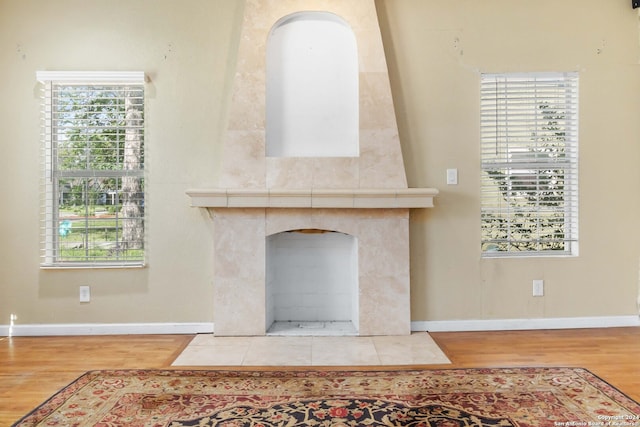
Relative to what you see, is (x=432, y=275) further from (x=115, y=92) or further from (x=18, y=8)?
Answer: (x=18, y=8)

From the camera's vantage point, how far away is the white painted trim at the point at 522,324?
3463 mm

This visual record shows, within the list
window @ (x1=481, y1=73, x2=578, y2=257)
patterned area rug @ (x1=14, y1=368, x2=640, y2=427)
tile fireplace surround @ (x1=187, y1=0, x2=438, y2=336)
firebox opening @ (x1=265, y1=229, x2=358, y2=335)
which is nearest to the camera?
patterned area rug @ (x1=14, y1=368, x2=640, y2=427)

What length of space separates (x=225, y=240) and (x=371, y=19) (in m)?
2.09

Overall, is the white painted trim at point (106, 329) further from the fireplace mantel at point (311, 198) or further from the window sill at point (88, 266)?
the fireplace mantel at point (311, 198)

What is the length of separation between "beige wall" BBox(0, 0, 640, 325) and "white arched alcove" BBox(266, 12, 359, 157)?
365mm

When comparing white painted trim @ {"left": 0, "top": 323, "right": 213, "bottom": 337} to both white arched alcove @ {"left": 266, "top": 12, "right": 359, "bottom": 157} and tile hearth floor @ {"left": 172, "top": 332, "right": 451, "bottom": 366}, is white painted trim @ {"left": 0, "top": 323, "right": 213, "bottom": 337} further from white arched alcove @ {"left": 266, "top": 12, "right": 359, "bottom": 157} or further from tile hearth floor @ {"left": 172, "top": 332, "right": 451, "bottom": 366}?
white arched alcove @ {"left": 266, "top": 12, "right": 359, "bottom": 157}

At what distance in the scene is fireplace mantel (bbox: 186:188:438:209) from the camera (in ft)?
10.5

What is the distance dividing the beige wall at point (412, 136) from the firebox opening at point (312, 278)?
58 cm

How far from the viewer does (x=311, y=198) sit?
127 inches

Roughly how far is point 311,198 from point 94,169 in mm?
1812

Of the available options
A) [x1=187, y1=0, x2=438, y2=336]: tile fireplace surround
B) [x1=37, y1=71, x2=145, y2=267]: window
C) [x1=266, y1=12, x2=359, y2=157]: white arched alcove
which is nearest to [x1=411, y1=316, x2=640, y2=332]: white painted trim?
[x1=187, y1=0, x2=438, y2=336]: tile fireplace surround

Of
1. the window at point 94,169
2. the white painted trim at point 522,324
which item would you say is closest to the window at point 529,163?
the white painted trim at point 522,324

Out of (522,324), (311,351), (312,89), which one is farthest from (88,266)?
(522,324)

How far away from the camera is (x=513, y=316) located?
3486 millimetres
